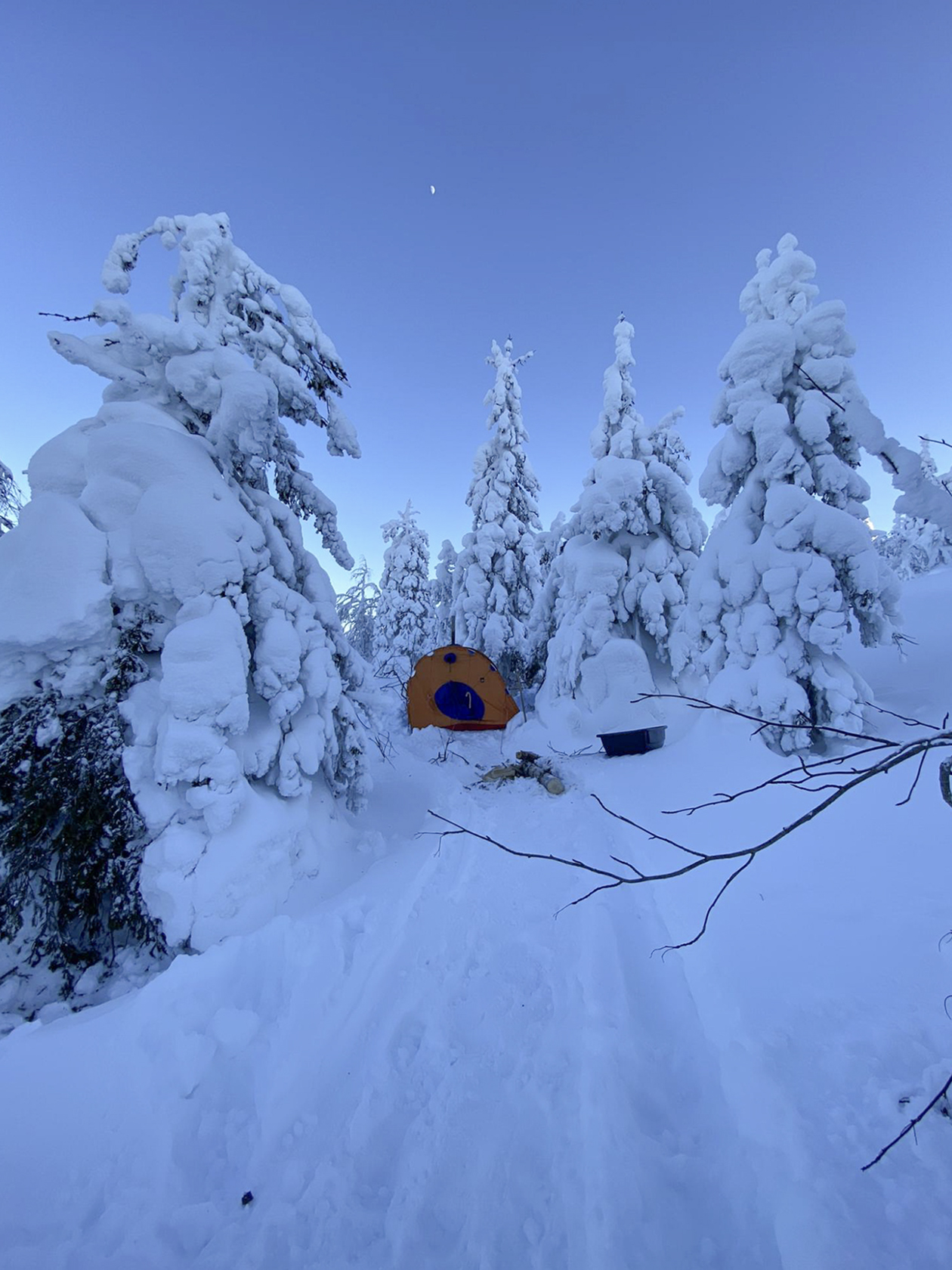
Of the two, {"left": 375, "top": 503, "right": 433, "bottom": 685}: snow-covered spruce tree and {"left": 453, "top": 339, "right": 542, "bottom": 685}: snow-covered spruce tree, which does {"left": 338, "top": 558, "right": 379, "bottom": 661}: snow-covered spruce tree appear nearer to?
{"left": 375, "top": 503, "right": 433, "bottom": 685}: snow-covered spruce tree

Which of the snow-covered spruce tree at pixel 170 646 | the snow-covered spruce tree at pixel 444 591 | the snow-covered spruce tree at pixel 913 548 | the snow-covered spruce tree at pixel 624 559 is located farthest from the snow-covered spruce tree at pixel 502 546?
the snow-covered spruce tree at pixel 913 548

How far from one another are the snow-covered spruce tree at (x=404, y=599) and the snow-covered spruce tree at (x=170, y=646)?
13696 millimetres

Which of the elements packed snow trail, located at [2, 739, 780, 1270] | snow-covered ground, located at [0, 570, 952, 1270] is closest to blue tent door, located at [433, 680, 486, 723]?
snow-covered ground, located at [0, 570, 952, 1270]

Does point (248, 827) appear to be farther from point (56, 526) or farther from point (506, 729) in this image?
point (506, 729)

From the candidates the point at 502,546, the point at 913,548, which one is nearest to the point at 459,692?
the point at 502,546

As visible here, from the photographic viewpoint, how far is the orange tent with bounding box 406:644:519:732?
42.2ft

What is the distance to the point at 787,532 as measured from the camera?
24.0 ft

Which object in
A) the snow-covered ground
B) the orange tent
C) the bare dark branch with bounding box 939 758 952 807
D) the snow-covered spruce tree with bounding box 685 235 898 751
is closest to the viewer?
the bare dark branch with bounding box 939 758 952 807

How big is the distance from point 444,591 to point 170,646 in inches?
545

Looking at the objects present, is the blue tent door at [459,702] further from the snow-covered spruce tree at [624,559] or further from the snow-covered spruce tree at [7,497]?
A: the snow-covered spruce tree at [7,497]

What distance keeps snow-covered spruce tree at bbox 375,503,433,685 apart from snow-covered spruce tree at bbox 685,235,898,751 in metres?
12.9

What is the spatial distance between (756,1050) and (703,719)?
647 centimetres

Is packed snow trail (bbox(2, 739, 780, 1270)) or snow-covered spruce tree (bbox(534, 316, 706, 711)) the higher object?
snow-covered spruce tree (bbox(534, 316, 706, 711))

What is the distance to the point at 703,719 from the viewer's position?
8.36 metres
